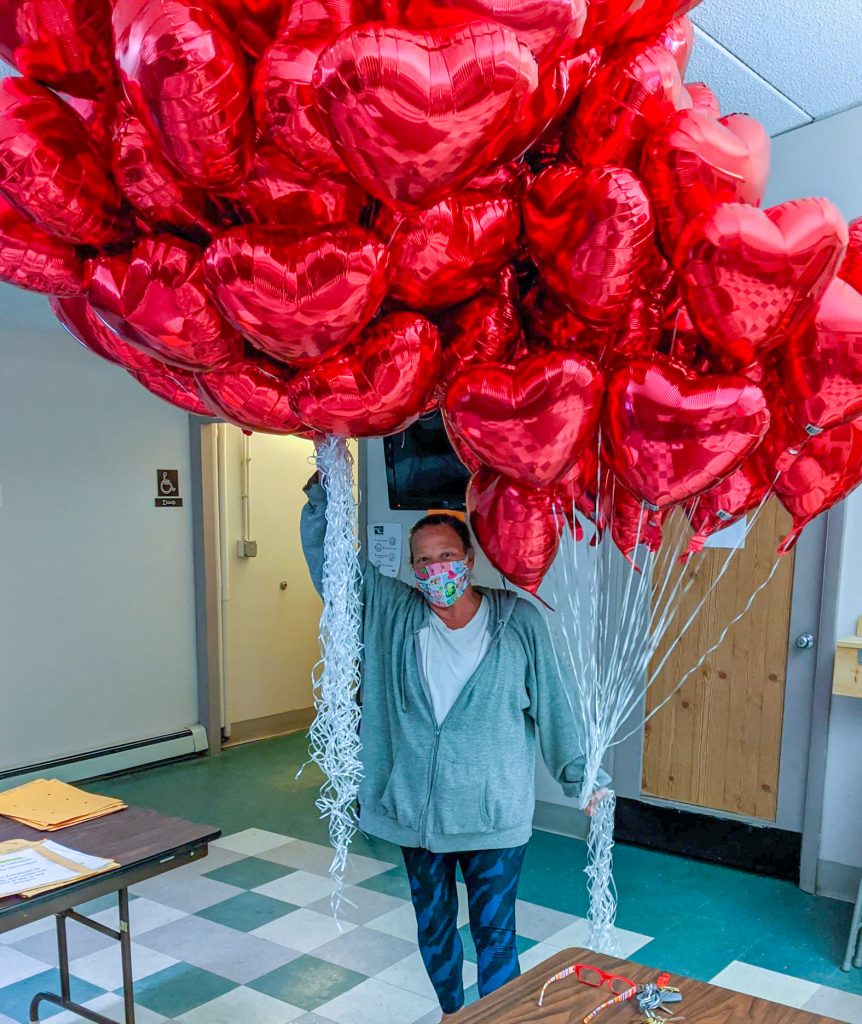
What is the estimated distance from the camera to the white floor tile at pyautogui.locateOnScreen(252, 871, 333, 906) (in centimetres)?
326

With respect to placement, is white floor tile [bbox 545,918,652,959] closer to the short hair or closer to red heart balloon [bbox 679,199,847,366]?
the short hair

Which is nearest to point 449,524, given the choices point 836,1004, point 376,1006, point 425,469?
point 425,469

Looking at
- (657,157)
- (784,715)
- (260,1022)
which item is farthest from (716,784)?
(657,157)

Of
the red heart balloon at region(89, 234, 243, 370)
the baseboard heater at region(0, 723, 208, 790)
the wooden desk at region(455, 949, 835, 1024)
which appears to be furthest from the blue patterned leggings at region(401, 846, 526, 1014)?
the baseboard heater at region(0, 723, 208, 790)

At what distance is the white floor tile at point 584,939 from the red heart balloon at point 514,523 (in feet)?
6.28

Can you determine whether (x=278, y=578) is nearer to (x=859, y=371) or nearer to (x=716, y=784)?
(x=716, y=784)

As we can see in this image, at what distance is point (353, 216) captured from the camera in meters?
1.04

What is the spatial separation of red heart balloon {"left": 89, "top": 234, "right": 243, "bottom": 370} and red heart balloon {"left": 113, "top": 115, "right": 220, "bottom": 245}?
0.08ft

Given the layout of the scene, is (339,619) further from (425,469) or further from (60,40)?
(425,469)

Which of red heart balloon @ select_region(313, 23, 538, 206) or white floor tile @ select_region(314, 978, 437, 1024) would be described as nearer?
red heart balloon @ select_region(313, 23, 538, 206)

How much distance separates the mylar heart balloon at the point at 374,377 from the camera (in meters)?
1.13

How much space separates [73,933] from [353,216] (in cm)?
286

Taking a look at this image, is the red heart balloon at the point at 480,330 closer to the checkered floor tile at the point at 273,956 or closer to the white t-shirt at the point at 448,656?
the white t-shirt at the point at 448,656

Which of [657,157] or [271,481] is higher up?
[657,157]
